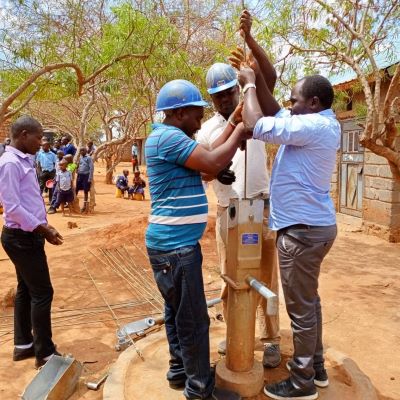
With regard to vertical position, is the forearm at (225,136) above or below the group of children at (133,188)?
above

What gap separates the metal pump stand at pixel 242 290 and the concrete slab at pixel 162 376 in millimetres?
155

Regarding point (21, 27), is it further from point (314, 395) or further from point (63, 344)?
point (314, 395)

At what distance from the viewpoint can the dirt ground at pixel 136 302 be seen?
129 inches

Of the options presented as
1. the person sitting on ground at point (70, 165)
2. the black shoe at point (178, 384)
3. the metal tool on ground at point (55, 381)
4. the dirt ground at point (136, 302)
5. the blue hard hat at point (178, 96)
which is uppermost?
the blue hard hat at point (178, 96)

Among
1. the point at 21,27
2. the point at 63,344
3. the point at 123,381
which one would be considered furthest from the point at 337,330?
the point at 21,27

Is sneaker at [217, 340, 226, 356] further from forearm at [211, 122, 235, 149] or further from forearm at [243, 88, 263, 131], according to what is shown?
forearm at [243, 88, 263, 131]

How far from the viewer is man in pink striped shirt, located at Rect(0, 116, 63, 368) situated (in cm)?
292

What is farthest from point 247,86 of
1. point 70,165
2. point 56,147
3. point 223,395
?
point 56,147

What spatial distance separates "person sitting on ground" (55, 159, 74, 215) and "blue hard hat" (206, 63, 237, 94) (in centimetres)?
849

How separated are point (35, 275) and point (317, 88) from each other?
2301 millimetres

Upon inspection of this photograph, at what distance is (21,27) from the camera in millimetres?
6402

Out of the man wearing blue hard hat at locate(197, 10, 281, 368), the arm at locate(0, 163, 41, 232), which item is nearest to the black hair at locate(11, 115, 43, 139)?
the arm at locate(0, 163, 41, 232)

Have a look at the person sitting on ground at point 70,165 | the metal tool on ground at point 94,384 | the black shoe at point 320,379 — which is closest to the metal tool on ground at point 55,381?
the metal tool on ground at point 94,384

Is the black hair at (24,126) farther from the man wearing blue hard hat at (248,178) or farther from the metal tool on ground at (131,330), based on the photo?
the metal tool on ground at (131,330)
